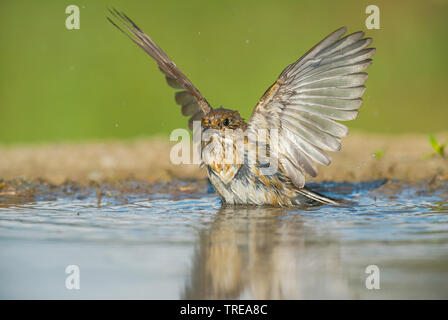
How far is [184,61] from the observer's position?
11.2 m

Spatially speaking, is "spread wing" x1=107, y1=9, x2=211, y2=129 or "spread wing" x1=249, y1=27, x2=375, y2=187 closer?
"spread wing" x1=249, y1=27, x2=375, y2=187

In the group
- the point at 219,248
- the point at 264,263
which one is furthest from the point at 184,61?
the point at 264,263

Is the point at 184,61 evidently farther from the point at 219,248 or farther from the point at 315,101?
the point at 219,248

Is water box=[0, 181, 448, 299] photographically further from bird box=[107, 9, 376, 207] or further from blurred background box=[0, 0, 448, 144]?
blurred background box=[0, 0, 448, 144]

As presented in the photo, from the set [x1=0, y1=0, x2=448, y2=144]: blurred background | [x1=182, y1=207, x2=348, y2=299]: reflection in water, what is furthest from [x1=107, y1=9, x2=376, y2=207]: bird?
[x1=0, y1=0, x2=448, y2=144]: blurred background

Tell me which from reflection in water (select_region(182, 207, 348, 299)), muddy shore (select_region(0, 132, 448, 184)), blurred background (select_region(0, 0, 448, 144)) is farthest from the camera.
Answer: blurred background (select_region(0, 0, 448, 144))

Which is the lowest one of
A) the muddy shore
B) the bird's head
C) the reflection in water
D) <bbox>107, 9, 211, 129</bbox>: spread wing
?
the reflection in water

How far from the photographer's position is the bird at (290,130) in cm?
508

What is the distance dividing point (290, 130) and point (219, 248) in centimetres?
183

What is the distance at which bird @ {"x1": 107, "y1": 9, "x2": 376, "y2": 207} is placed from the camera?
16.7 feet

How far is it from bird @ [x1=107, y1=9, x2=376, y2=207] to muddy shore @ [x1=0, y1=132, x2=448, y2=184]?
57.7 inches

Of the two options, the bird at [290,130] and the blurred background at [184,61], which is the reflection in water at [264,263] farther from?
the blurred background at [184,61]

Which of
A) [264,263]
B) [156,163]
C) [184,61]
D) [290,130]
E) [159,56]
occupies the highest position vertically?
[184,61]

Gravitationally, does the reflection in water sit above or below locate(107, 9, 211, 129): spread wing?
below
